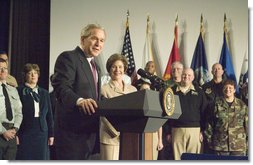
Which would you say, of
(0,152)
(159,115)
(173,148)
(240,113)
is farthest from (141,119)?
(0,152)

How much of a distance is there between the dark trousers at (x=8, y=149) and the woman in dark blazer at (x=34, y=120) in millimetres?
33

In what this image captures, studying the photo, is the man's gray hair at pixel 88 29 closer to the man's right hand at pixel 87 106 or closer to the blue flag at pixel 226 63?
the man's right hand at pixel 87 106

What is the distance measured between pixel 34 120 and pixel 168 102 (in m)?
0.91

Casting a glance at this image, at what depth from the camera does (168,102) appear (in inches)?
114

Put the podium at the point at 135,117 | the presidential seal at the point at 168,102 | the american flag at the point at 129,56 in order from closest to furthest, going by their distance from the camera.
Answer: the podium at the point at 135,117
the presidential seal at the point at 168,102
the american flag at the point at 129,56

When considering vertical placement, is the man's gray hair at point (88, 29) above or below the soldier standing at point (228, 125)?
above

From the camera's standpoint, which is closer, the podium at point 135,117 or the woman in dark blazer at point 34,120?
the podium at point 135,117

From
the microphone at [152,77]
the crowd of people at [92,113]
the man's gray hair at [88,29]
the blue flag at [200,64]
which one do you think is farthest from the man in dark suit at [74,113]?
the blue flag at [200,64]

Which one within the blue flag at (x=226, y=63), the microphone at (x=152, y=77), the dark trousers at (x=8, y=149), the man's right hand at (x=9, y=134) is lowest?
the dark trousers at (x=8, y=149)

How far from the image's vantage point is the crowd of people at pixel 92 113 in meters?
2.89

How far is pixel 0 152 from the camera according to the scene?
2867 millimetres

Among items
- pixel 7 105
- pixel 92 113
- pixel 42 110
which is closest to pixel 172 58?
pixel 92 113

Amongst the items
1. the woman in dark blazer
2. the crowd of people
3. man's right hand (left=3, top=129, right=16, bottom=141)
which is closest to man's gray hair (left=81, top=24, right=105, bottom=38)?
the crowd of people

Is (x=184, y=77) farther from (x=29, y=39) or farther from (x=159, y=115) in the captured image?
(x=29, y=39)
